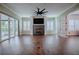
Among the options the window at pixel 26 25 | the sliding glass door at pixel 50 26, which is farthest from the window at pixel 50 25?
the window at pixel 26 25

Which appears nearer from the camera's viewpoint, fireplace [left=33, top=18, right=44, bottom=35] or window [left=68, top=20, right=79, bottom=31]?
window [left=68, top=20, right=79, bottom=31]

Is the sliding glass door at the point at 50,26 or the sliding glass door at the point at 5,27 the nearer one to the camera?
the sliding glass door at the point at 5,27

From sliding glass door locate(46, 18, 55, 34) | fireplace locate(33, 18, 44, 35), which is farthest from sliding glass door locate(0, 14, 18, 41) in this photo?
sliding glass door locate(46, 18, 55, 34)

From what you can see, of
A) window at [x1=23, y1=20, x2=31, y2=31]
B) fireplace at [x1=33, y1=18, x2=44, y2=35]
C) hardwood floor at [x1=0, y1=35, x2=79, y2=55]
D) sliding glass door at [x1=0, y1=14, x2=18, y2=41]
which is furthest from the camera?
fireplace at [x1=33, y1=18, x2=44, y2=35]

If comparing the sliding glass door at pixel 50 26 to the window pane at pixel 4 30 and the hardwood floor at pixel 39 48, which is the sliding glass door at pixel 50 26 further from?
the hardwood floor at pixel 39 48

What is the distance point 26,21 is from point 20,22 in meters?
0.75

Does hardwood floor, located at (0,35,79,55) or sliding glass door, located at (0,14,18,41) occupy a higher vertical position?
sliding glass door, located at (0,14,18,41)

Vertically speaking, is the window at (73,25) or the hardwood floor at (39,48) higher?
the window at (73,25)

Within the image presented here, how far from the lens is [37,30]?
12.3 metres

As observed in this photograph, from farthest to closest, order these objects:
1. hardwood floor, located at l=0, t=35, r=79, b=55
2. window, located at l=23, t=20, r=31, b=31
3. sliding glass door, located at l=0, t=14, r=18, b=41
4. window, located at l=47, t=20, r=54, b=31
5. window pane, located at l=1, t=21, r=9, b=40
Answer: window, located at l=23, t=20, r=31, b=31, window, located at l=47, t=20, r=54, b=31, window pane, located at l=1, t=21, r=9, b=40, sliding glass door, located at l=0, t=14, r=18, b=41, hardwood floor, located at l=0, t=35, r=79, b=55

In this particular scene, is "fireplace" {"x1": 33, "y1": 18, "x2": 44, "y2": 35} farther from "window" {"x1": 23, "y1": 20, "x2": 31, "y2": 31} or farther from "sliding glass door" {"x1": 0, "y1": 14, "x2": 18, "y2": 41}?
"sliding glass door" {"x1": 0, "y1": 14, "x2": 18, "y2": 41}

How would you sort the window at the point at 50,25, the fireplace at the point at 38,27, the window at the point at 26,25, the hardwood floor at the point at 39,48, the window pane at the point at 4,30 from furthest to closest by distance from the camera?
the fireplace at the point at 38,27 < the window at the point at 26,25 < the window at the point at 50,25 < the window pane at the point at 4,30 < the hardwood floor at the point at 39,48
